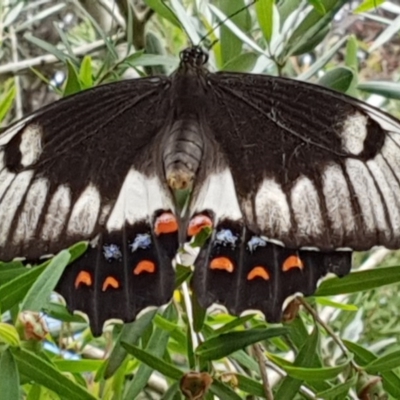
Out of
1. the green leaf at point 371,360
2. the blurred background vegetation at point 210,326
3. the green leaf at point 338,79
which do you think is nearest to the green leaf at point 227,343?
the blurred background vegetation at point 210,326

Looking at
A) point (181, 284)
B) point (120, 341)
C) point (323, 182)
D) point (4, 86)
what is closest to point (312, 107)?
point (323, 182)

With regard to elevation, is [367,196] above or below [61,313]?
above

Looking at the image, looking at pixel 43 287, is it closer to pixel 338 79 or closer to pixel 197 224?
pixel 197 224

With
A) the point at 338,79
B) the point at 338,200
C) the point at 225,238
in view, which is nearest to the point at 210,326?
the point at 225,238

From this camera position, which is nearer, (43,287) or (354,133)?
(43,287)

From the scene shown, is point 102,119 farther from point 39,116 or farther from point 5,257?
point 5,257
